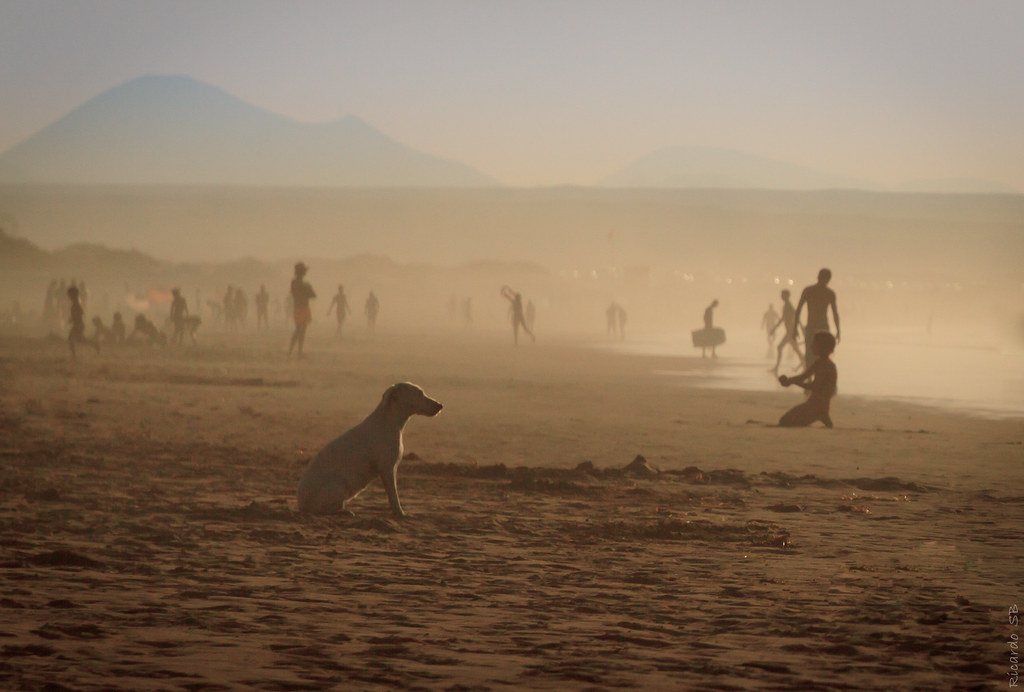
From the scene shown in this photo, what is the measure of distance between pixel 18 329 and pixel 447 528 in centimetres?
4168

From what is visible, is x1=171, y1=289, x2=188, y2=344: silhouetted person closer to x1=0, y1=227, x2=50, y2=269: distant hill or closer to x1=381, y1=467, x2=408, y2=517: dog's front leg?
x1=381, y1=467, x2=408, y2=517: dog's front leg

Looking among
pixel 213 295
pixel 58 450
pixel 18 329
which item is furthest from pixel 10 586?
pixel 213 295

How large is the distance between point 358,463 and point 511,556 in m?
1.93

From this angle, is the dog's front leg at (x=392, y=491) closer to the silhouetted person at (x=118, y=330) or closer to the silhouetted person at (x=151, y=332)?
the silhouetted person at (x=151, y=332)

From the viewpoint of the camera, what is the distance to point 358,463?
32.3 ft

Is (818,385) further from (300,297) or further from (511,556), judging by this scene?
(300,297)

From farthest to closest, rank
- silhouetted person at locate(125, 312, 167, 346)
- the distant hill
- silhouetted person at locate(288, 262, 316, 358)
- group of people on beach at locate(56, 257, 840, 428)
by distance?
the distant hill, silhouetted person at locate(125, 312, 167, 346), silhouetted person at locate(288, 262, 316, 358), group of people on beach at locate(56, 257, 840, 428)

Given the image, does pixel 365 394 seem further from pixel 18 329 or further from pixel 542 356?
pixel 18 329

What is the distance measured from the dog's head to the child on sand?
285 inches

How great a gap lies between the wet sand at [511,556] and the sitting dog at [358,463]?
0.25 meters

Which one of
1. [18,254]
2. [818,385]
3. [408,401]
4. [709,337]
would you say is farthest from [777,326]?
[18,254]

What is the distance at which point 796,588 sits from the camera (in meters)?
7.39

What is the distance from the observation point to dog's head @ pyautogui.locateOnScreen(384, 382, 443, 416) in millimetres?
9930

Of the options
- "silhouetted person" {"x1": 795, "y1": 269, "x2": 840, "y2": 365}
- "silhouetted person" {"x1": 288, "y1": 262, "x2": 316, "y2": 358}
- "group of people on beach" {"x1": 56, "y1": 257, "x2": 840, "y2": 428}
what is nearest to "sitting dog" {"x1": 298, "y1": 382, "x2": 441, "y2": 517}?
"group of people on beach" {"x1": 56, "y1": 257, "x2": 840, "y2": 428}
